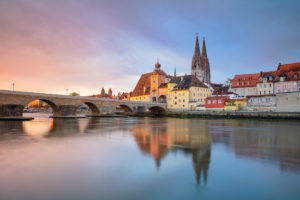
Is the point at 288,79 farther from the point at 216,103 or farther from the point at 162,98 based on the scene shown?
the point at 162,98

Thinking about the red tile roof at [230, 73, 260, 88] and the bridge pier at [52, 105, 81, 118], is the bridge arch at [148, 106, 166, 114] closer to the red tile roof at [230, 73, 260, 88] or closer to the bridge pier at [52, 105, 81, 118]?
the red tile roof at [230, 73, 260, 88]

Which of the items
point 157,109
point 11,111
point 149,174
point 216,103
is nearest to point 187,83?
point 157,109

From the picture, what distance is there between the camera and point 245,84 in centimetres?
5341

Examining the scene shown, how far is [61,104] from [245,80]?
42408 millimetres

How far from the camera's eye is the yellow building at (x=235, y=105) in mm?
41969

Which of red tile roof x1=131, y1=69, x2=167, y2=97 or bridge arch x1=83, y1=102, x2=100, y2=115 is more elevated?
red tile roof x1=131, y1=69, x2=167, y2=97

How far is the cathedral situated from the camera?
285ft

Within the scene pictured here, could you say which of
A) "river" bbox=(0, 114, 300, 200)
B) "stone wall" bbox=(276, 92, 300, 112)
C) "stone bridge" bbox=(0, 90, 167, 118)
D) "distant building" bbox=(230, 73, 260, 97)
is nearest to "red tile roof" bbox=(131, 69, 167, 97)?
"stone bridge" bbox=(0, 90, 167, 118)

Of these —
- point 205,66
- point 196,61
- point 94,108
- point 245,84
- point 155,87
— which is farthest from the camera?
point 205,66

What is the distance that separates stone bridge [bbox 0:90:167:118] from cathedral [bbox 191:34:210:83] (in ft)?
110

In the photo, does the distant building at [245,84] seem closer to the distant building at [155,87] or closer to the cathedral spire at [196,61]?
the distant building at [155,87]

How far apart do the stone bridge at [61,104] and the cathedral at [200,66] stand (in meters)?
33.5

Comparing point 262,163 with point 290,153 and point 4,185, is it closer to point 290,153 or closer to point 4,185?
point 290,153

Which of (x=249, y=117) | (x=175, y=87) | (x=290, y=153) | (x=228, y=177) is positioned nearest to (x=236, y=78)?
(x=175, y=87)
